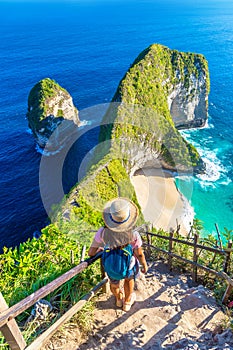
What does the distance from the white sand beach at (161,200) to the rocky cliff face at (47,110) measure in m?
15.7

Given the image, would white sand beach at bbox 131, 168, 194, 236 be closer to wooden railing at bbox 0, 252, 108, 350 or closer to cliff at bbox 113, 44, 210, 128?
cliff at bbox 113, 44, 210, 128

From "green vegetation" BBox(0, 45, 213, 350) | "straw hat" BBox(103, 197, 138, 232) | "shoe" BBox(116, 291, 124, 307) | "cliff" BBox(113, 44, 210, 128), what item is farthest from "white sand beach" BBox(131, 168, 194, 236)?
"straw hat" BBox(103, 197, 138, 232)

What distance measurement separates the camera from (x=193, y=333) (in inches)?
207

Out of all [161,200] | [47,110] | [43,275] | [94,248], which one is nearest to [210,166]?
[161,200]

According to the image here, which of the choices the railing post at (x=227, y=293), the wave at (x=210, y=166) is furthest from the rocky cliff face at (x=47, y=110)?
the railing post at (x=227, y=293)

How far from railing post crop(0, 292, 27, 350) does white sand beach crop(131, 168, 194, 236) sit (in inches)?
908

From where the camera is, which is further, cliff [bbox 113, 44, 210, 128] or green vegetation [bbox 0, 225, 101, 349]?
cliff [bbox 113, 44, 210, 128]

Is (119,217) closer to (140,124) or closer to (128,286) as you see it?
(128,286)

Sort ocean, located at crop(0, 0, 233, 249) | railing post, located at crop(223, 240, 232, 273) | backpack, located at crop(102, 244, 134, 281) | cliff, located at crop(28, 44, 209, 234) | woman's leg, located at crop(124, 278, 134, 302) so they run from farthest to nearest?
ocean, located at crop(0, 0, 233, 249)
cliff, located at crop(28, 44, 209, 234)
railing post, located at crop(223, 240, 232, 273)
woman's leg, located at crop(124, 278, 134, 302)
backpack, located at crop(102, 244, 134, 281)

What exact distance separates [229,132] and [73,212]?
3154 centimetres

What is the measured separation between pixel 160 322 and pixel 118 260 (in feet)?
5.38

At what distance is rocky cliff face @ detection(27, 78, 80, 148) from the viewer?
1624 inches

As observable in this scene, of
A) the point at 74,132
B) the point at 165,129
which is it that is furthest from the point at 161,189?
the point at 74,132

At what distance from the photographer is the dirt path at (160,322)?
4930 mm
